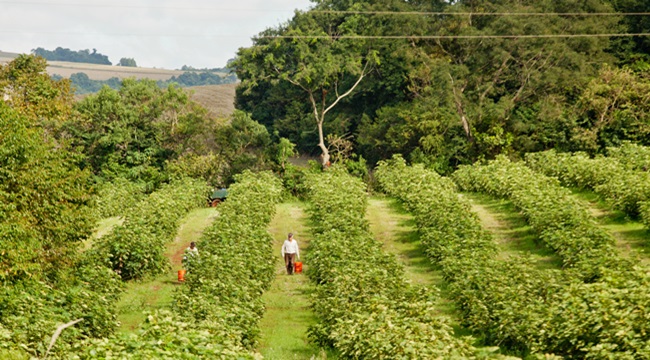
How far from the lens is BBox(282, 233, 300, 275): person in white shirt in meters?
27.7

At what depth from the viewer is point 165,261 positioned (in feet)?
93.7

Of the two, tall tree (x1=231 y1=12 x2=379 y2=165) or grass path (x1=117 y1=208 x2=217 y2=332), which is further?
tall tree (x1=231 y1=12 x2=379 y2=165)

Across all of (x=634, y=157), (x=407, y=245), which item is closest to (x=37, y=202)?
(x=407, y=245)

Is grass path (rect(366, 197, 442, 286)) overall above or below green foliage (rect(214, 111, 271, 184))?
below

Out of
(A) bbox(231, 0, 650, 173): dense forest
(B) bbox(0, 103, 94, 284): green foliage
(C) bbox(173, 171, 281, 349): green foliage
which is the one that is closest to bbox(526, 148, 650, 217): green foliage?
(A) bbox(231, 0, 650, 173): dense forest

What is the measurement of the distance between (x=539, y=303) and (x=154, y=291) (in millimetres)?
14303

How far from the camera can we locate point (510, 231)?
31156 mm

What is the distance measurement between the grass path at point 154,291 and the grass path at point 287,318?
10.1 feet

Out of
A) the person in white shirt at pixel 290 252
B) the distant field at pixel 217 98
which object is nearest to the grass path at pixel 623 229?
the person in white shirt at pixel 290 252

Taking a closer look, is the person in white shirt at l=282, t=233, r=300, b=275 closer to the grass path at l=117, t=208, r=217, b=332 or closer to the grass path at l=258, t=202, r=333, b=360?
the grass path at l=258, t=202, r=333, b=360

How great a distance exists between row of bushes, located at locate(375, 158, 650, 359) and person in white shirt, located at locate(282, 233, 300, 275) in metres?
4.84

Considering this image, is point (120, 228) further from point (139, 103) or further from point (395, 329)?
point (139, 103)

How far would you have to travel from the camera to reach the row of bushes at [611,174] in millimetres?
27519

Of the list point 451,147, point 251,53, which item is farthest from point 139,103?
point 451,147
